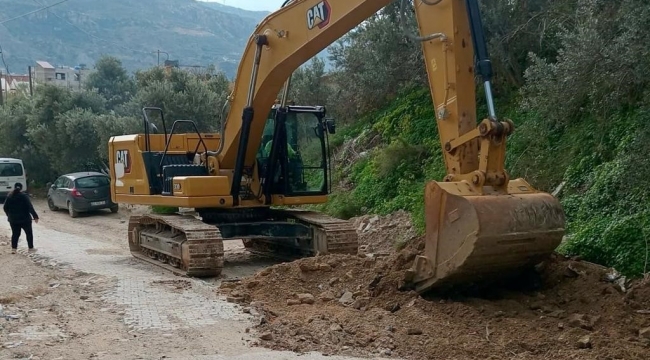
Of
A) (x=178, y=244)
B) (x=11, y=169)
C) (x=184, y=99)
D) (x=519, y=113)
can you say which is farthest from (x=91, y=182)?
(x=519, y=113)

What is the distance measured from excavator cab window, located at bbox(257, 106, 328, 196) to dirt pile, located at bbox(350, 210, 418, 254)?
1588 millimetres

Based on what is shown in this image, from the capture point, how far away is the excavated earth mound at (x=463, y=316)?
6785 millimetres

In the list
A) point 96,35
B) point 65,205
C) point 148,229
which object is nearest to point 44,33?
point 96,35

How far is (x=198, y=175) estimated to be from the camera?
1317 centimetres

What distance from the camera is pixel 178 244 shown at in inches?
478

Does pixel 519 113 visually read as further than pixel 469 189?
Yes

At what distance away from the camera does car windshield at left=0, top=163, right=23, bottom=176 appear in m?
30.0

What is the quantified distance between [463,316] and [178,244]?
19.5 feet

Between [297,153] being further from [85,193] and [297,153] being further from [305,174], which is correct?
[85,193]

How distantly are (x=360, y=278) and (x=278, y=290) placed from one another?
1.08 m

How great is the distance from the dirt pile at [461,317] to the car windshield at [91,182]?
53.6ft

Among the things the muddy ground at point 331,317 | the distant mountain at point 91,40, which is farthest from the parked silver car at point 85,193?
the distant mountain at point 91,40

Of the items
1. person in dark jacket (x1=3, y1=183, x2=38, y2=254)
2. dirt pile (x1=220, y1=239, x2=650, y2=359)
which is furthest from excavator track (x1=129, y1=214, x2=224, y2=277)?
person in dark jacket (x1=3, y1=183, x2=38, y2=254)

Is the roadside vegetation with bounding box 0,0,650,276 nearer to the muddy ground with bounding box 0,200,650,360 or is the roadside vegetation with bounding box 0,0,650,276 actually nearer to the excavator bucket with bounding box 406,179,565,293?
the muddy ground with bounding box 0,200,650,360
